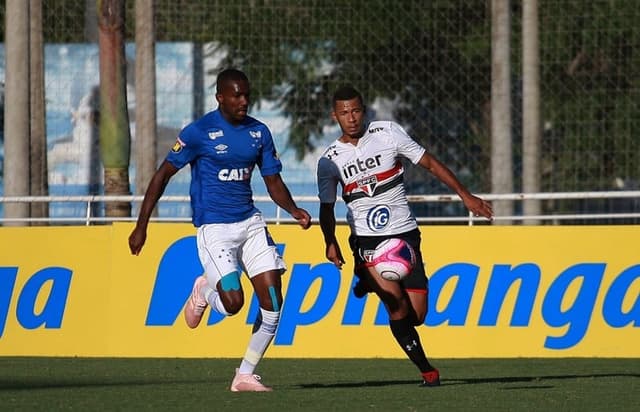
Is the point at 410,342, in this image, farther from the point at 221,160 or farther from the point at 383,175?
the point at 221,160

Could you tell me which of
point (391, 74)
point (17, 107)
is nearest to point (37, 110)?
point (17, 107)

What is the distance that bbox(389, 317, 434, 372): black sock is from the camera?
37.9 ft

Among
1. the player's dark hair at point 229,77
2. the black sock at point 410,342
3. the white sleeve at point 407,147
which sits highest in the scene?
the player's dark hair at point 229,77

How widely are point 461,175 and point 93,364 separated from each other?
12.2 metres

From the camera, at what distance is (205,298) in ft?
37.8

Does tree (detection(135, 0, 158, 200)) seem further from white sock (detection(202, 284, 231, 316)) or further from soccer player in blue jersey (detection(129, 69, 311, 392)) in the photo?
soccer player in blue jersey (detection(129, 69, 311, 392))

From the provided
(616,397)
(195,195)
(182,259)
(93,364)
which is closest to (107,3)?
(182,259)

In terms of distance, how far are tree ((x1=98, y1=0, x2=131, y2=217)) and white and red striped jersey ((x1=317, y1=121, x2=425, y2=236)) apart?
7355 mm

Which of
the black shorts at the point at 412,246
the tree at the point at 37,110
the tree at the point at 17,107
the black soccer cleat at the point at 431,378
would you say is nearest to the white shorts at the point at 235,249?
the black shorts at the point at 412,246

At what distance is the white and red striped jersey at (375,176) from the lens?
11.6 metres

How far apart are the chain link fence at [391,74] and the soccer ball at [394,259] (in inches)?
483

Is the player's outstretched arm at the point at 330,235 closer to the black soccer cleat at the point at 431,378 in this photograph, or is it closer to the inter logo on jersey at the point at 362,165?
the inter logo on jersey at the point at 362,165

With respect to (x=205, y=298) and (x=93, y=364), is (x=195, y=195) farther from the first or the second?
(x=93, y=364)

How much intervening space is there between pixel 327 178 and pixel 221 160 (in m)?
0.94
